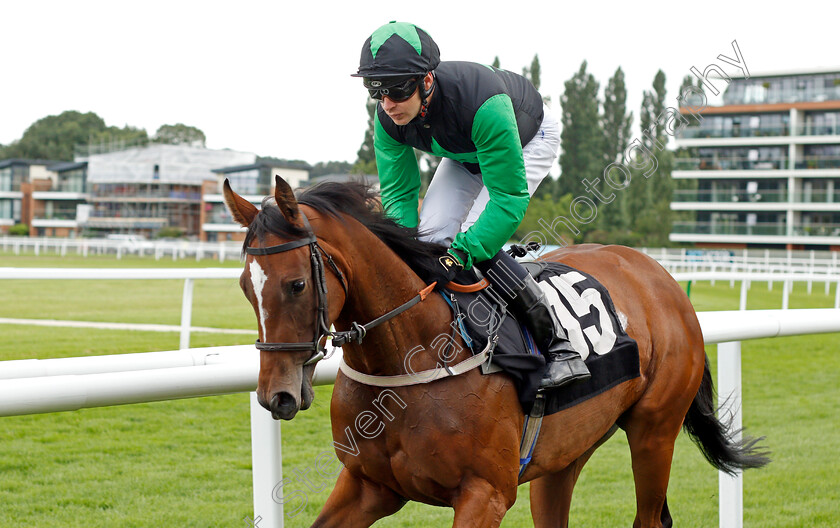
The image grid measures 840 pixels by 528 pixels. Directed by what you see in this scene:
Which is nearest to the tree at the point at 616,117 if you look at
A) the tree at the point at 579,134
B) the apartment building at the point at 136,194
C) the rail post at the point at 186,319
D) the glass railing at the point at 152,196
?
the tree at the point at 579,134

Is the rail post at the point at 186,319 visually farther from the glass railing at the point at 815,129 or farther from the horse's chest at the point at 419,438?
the glass railing at the point at 815,129

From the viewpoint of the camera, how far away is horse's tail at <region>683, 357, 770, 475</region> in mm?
3352

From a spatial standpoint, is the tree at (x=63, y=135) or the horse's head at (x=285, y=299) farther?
the tree at (x=63, y=135)

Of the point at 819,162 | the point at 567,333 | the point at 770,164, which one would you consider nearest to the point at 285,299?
the point at 567,333

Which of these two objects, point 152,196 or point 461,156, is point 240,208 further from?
point 152,196

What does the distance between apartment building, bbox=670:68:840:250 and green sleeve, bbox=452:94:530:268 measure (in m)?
42.3

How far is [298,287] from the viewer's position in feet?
6.38

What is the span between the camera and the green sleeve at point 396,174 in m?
2.73

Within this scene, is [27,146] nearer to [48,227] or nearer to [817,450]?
[48,227]

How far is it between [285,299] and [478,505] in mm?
785

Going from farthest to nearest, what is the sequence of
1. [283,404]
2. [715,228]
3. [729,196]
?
1. [729,196]
2. [715,228]
3. [283,404]

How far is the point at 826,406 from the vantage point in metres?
6.93

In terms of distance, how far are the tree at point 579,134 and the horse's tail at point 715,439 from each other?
39470 millimetres

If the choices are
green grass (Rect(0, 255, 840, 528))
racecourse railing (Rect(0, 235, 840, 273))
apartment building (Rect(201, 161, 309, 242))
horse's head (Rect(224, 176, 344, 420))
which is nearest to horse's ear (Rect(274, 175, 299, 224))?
horse's head (Rect(224, 176, 344, 420))
